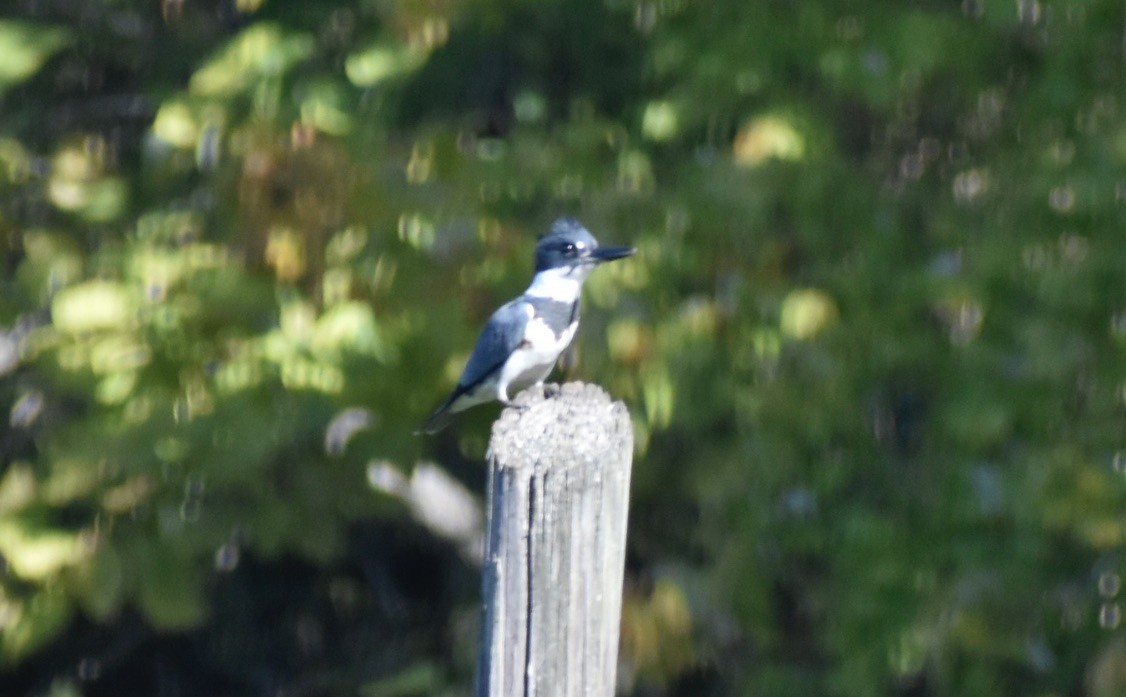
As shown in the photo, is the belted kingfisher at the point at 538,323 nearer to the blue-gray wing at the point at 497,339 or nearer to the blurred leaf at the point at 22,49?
the blue-gray wing at the point at 497,339

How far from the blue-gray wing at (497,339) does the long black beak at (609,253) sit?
184 millimetres

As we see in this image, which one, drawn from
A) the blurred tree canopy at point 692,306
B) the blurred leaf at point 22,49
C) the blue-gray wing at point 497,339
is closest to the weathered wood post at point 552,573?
the blurred tree canopy at point 692,306

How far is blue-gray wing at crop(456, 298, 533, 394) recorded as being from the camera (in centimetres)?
277

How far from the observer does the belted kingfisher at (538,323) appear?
8.92 ft

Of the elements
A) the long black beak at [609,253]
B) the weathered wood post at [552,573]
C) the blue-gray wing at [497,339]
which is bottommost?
the weathered wood post at [552,573]

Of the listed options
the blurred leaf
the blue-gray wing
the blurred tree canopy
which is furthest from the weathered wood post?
the blurred leaf

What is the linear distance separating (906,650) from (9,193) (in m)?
2.06

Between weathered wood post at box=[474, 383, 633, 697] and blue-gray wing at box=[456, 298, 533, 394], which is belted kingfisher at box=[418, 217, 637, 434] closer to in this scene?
blue-gray wing at box=[456, 298, 533, 394]

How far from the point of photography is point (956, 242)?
2635 mm

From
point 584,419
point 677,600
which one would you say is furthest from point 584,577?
point 677,600

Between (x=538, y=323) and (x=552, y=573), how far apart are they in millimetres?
1373

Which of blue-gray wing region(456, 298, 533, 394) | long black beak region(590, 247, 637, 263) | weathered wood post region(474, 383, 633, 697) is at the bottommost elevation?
weathered wood post region(474, 383, 633, 697)

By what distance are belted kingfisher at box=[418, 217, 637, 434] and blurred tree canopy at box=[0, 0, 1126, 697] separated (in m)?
0.04

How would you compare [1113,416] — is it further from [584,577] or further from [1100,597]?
[584,577]
